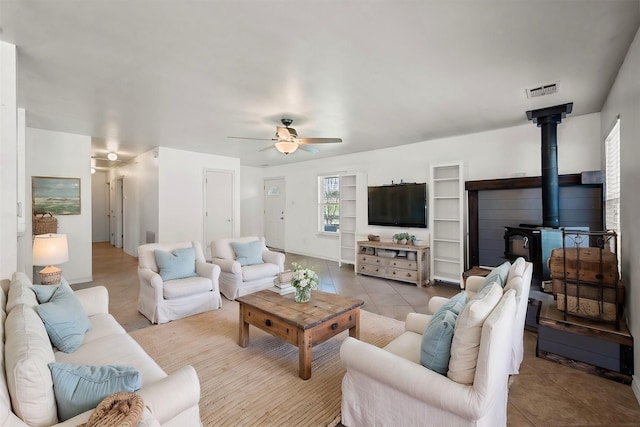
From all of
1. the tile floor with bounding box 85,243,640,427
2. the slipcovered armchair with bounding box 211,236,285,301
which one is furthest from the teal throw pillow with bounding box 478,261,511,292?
the slipcovered armchair with bounding box 211,236,285,301

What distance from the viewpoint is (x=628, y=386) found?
227 centimetres

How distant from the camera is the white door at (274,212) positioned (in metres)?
8.62

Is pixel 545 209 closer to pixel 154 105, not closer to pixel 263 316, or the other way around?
pixel 263 316

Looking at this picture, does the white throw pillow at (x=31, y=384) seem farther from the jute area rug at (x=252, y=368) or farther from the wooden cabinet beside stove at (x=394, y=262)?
the wooden cabinet beside stove at (x=394, y=262)

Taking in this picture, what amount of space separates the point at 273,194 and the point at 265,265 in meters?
4.60

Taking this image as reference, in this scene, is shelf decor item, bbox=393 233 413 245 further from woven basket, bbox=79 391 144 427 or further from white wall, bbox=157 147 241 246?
woven basket, bbox=79 391 144 427

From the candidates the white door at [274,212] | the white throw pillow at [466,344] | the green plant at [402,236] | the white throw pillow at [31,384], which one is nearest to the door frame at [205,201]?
the white door at [274,212]

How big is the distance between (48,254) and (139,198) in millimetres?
4512

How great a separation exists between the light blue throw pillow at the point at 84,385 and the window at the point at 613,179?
438 cm

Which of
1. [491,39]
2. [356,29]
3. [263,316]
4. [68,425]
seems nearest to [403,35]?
[356,29]

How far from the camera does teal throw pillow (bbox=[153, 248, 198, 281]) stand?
3641 mm

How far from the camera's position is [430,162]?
18.1 ft

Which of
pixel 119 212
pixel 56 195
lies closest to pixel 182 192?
pixel 56 195

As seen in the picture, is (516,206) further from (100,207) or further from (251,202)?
(100,207)
